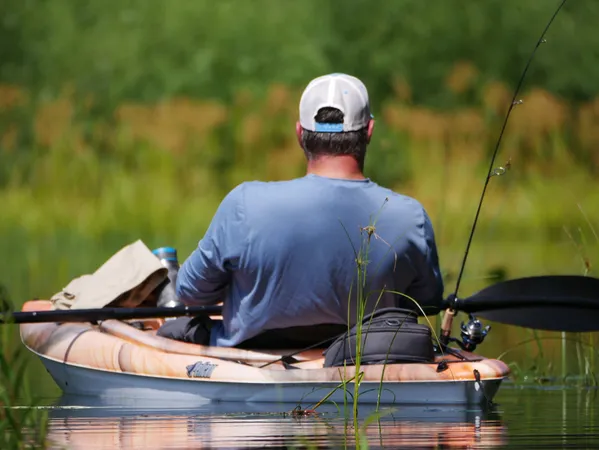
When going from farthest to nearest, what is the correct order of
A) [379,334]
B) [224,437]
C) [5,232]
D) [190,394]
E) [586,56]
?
[586,56], [5,232], [190,394], [379,334], [224,437]

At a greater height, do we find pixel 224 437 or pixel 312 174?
pixel 312 174

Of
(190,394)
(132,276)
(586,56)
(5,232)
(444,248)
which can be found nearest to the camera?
(190,394)

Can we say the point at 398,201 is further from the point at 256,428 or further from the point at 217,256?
the point at 256,428

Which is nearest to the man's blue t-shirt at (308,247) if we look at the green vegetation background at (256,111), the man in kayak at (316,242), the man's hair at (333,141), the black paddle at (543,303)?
the man in kayak at (316,242)

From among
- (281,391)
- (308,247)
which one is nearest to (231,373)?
(281,391)

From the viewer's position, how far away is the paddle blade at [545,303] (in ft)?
24.0

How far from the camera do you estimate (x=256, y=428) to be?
621cm

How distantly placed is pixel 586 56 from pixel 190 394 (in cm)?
2152

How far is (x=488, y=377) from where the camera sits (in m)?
6.68

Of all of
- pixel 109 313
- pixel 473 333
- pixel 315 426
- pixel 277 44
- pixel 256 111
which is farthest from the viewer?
pixel 277 44

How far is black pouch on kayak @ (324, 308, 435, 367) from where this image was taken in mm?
6566

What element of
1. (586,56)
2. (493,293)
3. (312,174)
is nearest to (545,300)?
(493,293)

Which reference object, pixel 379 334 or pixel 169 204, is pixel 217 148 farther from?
pixel 379 334

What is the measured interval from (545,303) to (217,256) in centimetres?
146
